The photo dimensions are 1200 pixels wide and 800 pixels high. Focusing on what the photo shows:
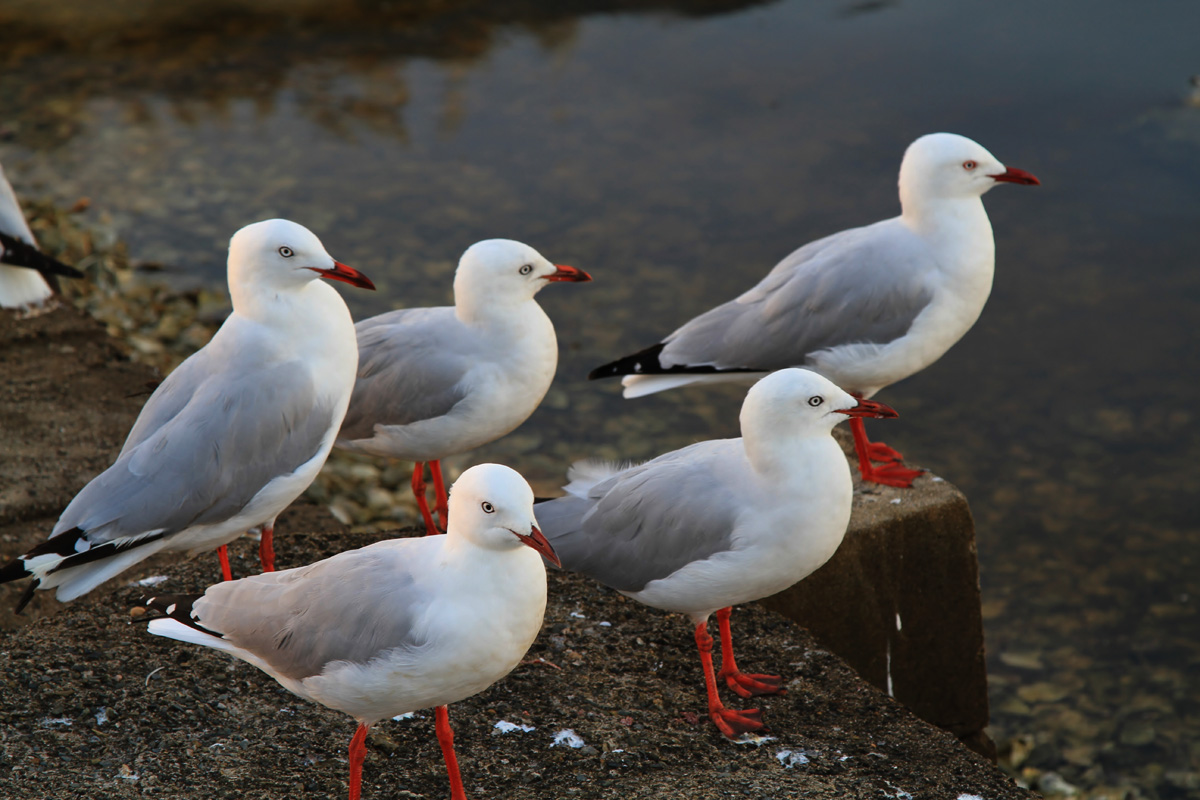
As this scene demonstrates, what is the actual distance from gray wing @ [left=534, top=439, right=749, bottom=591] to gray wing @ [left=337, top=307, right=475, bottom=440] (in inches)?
30.4

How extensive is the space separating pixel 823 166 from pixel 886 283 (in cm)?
597

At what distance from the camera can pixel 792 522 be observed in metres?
3.77

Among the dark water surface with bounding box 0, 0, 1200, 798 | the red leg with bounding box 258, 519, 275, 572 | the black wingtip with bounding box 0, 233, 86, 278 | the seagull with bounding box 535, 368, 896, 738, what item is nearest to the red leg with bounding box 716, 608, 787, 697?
the seagull with bounding box 535, 368, 896, 738

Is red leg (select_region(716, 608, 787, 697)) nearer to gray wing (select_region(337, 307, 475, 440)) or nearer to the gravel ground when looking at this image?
the gravel ground

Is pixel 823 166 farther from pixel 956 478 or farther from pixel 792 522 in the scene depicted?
pixel 792 522

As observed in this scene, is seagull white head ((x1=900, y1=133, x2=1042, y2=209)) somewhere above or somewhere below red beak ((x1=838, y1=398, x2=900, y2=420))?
above

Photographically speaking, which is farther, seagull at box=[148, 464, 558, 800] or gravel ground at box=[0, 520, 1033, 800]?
gravel ground at box=[0, 520, 1033, 800]

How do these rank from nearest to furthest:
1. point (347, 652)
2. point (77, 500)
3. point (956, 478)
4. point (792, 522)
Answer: point (347, 652)
point (792, 522)
point (77, 500)
point (956, 478)

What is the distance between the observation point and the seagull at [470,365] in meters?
4.72

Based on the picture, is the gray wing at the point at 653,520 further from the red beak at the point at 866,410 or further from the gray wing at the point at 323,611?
the gray wing at the point at 323,611

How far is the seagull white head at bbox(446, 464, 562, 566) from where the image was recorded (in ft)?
10.5

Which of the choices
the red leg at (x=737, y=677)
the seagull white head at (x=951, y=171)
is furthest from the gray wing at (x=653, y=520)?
the seagull white head at (x=951, y=171)

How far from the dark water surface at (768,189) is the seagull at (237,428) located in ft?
13.3

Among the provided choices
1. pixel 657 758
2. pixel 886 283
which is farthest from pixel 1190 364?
pixel 657 758
